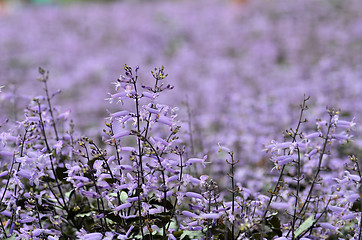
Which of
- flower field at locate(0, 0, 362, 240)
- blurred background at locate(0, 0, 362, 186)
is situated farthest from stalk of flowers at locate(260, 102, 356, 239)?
blurred background at locate(0, 0, 362, 186)

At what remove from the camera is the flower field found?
2.63 meters

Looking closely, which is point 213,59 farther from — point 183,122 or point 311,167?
point 183,122

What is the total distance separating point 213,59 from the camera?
56.6ft

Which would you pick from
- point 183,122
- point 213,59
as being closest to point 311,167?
point 183,122

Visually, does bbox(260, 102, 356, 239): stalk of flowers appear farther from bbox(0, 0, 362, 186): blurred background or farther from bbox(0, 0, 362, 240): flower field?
→ bbox(0, 0, 362, 186): blurred background

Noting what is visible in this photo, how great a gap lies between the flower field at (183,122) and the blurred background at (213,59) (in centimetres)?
8

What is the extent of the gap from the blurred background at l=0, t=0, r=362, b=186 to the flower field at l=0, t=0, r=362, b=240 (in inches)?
3.0

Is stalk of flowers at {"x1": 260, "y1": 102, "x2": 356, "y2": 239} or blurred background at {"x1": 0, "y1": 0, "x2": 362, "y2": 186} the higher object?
blurred background at {"x1": 0, "y1": 0, "x2": 362, "y2": 186}

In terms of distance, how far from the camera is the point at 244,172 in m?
5.89

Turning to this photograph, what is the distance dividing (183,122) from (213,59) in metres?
14.2

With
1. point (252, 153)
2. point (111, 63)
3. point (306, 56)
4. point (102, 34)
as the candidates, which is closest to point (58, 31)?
point (102, 34)

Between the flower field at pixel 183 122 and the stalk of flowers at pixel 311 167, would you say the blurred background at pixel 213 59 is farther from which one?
the stalk of flowers at pixel 311 167

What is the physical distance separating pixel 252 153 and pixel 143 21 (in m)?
18.4

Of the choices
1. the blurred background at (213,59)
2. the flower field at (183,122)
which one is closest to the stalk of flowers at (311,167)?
the flower field at (183,122)
